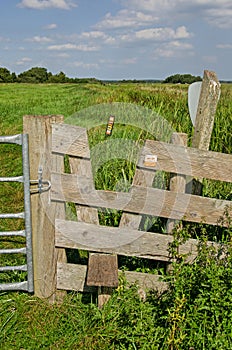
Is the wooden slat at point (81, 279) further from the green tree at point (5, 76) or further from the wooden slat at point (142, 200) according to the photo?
the green tree at point (5, 76)

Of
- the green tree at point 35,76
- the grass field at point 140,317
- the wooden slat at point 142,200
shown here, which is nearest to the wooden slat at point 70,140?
the wooden slat at point 142,200

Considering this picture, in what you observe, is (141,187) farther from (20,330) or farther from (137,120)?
(137,120)

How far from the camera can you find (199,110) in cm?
355

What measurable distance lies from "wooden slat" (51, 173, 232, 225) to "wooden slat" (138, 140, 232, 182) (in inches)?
8.0

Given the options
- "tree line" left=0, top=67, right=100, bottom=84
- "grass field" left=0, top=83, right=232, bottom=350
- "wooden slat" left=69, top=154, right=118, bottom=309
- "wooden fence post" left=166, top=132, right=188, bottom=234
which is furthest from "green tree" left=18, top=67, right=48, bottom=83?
"wooden fence post" left=166, top=132, right=188, bottom=234

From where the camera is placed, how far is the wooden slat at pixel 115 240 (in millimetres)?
3457

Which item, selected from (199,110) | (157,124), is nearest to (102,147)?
(157,124)

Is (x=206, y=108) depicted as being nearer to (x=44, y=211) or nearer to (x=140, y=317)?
(x=44, y=211)

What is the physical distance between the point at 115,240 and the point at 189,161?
2.85 feet

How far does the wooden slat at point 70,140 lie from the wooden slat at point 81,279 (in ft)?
3.28

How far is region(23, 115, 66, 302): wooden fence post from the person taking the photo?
324cm

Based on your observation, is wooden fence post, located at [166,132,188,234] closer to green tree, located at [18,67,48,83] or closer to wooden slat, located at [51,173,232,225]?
wooden slat, located at [51,173,232,225]

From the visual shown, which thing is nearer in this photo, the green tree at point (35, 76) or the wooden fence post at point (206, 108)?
the wooden fence post at point (206, 108)

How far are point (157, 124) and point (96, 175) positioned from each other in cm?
145
